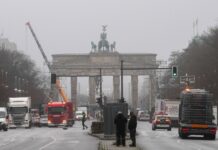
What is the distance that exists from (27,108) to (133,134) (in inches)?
1982

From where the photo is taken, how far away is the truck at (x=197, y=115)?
165ft

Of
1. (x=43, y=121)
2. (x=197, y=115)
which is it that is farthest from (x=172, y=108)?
(x=197, y=115)

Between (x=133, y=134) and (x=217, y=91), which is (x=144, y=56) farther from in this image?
(x=133, y=134)

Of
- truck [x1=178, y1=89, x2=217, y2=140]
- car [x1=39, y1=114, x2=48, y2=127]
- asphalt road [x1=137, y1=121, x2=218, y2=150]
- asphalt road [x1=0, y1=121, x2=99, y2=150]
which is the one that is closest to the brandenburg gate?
car [x1=39, y1=114, x2=48, y2=127]

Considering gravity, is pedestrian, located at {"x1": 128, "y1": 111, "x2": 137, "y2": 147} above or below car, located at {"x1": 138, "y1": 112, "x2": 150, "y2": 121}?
below

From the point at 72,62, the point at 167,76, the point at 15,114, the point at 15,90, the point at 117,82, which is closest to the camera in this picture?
the point at 15,114

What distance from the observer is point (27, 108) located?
8462cm

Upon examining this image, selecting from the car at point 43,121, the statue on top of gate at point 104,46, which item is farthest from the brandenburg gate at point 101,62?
the car at point 43,121

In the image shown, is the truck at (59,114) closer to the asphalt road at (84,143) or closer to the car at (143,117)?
the asphalt road at (84,143)

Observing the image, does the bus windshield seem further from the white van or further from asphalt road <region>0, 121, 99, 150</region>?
asphalt road <region>0, 121, 99, 150</region>

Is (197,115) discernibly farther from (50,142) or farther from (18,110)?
(18,110)

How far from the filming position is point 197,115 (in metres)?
50.9

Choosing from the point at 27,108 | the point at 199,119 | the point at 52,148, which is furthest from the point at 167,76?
the point at 52,148

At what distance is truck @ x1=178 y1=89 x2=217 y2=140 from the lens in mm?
50438
